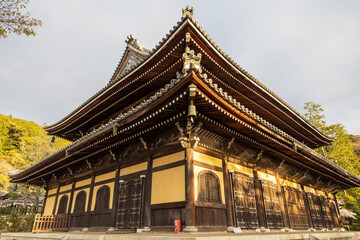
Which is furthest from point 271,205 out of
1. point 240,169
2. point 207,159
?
point 207,159

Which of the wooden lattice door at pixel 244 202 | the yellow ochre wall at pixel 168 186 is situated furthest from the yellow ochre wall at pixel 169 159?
the wooden lattice door at pixel 244 202

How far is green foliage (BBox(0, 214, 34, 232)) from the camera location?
721 inches

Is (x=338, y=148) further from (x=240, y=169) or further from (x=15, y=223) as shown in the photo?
(x=15, y=223)

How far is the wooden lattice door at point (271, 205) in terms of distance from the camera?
30.4 ft

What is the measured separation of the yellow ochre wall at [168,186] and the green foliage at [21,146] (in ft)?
73.0

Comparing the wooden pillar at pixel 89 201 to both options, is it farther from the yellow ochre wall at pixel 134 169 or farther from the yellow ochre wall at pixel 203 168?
the yellow ochre wall at pixel 203 168

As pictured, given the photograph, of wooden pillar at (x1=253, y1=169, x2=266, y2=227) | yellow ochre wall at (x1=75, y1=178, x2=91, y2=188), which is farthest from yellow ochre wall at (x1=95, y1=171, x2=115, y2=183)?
wooden pillar at (x1=253, y1=169, x2=266, y2=227)

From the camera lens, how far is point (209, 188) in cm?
725

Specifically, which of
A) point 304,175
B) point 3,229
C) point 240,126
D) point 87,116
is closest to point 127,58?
point 87,116

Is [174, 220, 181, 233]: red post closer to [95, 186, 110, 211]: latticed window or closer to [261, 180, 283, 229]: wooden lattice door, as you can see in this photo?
[95, 186, 110, 211]: latticed window

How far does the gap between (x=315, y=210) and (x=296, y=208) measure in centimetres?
268

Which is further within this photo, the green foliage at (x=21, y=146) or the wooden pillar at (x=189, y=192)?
the green foliage at (x=21, y=146)

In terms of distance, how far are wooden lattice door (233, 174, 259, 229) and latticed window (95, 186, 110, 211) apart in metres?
5.54

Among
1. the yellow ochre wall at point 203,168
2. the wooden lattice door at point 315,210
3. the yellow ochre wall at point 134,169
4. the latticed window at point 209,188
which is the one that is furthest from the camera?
the wooden lattice door at point 315,210
